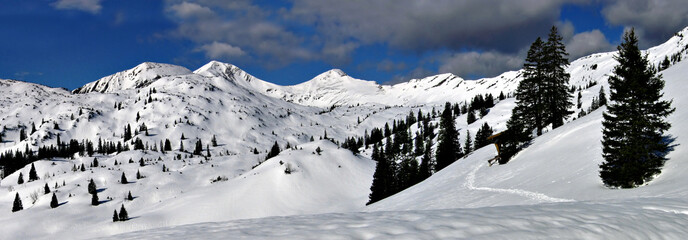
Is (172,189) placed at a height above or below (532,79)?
below

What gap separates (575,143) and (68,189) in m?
140

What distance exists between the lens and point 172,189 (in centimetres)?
12825

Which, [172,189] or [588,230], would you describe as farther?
[172,189]

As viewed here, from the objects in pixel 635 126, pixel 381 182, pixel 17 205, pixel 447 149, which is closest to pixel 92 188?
pixel 17 205

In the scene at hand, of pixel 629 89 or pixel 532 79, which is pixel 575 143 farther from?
pixel 532 79

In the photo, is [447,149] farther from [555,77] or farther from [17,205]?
[17,205]

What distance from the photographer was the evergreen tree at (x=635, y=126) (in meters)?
22.1

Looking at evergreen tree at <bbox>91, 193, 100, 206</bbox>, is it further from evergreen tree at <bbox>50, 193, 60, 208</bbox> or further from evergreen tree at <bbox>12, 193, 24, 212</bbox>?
evergreen tree at <bbox>12, 193, 24, 212</bbox>

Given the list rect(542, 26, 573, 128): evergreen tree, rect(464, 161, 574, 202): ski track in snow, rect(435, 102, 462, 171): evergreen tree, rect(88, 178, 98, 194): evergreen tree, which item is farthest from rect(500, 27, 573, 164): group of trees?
rect(88, 178, 98, 194): evergreen tree

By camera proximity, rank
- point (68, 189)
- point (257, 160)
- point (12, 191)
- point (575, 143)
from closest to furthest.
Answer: point (575, 143)
point (68, 189)
point (12, 191)
point (257, 160)

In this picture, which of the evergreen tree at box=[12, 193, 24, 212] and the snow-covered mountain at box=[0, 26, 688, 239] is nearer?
the snow-covered mountain at box=[0, 26, 688, 239]

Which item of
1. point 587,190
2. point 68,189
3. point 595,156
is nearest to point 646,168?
point 587,190

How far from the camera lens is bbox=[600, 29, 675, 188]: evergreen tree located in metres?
22.1

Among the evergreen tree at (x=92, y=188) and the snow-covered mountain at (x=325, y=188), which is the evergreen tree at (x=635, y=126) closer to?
the snow-covered mountain at (x=325, y=188)
